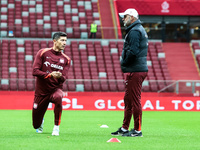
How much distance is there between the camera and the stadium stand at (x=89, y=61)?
2631cm

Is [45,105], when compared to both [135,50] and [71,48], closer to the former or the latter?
[135,50]

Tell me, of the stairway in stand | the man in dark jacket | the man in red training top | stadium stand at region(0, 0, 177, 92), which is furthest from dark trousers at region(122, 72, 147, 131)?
the stairway in stand

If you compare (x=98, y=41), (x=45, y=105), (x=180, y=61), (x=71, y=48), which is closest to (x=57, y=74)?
(x=45, y=105)

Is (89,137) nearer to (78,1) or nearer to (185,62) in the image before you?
(185,62)

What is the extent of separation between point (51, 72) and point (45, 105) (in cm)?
69

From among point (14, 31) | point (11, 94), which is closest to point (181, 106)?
point (11, 94)

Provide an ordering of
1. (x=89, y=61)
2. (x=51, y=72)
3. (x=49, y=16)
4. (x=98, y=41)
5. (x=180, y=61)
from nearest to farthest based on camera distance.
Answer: (x=51, y=72)
(x=89, y=61)
(x=98, y=41)
(x=180, y=61)
(x=49, y=16)

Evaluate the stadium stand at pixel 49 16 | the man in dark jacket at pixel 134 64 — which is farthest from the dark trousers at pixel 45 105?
the stadium stand at pixel 49 16

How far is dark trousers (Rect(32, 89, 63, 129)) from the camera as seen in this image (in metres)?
8.50

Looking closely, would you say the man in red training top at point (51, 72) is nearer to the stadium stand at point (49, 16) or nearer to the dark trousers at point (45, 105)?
the dark trousers at point (45, 105)

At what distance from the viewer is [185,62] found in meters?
32.4

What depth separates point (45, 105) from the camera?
28.9ft

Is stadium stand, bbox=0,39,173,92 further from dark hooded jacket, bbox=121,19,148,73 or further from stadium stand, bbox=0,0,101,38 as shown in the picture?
dark hooded jacket, bbox=121,19,148,73

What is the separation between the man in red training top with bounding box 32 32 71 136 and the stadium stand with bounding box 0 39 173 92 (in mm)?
15023
